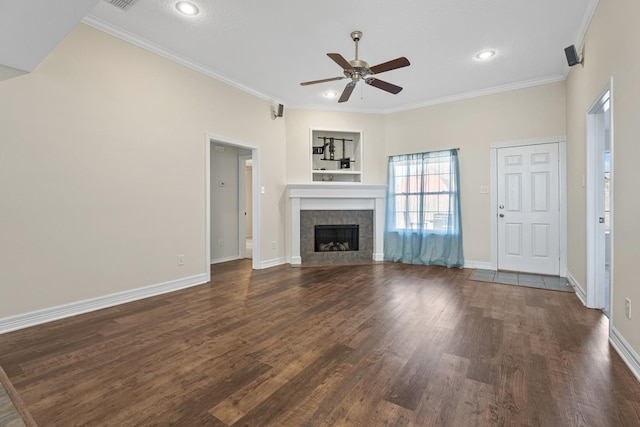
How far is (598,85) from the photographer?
2684mm

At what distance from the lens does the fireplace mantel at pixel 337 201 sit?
5.39 meters

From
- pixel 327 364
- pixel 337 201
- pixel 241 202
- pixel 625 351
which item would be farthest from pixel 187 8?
pixel 625 351

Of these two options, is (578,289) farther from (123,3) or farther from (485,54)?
(123,3)

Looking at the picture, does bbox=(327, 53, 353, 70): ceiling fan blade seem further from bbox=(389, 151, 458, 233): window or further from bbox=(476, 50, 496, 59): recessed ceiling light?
bbox=(389, 151, 458, 233): window

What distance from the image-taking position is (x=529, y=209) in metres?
4.52

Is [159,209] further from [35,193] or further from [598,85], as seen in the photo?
[598,85]

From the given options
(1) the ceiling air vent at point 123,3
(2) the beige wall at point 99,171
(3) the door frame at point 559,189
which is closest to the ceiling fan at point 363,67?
(1) the ceiling air vent at point 123,3

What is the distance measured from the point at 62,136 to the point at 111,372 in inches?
89.2

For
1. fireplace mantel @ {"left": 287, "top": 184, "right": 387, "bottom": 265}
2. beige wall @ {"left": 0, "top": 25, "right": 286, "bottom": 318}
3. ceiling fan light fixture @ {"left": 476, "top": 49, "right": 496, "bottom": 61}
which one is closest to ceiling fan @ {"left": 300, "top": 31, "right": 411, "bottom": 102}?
ceiling fan light fixture @ {"left": 476, "top": 49, "right": 496, "bottom": 61}

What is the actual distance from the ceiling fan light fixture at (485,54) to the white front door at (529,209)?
Answer: 5.08ft

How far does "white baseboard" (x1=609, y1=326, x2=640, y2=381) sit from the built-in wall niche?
4.13 m

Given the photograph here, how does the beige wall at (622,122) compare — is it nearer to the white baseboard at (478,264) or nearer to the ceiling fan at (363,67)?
the ceiling fan at (363,67)

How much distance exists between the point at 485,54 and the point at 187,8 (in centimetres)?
348

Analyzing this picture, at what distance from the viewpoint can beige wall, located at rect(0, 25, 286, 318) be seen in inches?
102
